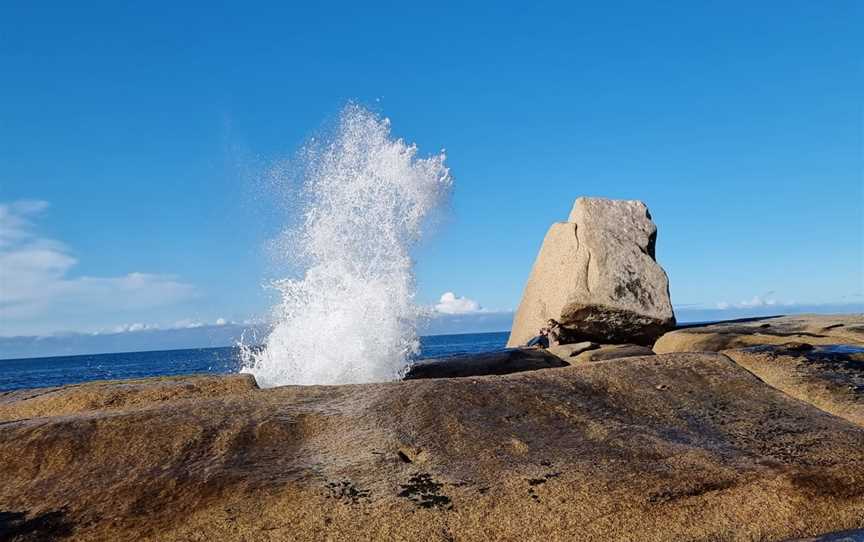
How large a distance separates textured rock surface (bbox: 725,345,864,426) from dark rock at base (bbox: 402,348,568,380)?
3.65 m

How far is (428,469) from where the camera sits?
6242mm

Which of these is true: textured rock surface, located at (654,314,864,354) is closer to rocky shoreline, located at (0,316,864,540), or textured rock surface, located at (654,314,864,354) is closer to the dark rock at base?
the dark rock at base

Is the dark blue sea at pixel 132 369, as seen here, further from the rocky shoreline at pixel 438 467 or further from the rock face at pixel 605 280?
the rocky shoreline at pixel 438 467

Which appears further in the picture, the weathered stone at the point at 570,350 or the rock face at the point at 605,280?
the rock face at the point at 605,280

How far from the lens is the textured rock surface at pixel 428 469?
220 inches

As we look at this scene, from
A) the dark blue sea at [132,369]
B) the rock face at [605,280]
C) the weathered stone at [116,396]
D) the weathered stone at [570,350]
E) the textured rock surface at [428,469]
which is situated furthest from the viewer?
the dark blue sea at [132,369]

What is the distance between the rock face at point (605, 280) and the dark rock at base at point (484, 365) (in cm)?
437

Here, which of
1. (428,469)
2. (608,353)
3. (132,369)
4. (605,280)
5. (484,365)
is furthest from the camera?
(132,369)

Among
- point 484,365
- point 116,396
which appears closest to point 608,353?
point 484,365

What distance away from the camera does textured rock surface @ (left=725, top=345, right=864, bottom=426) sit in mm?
9125

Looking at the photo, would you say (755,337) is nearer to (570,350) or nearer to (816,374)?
(570,350)

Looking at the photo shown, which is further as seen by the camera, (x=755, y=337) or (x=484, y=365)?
(x=755, y=337)

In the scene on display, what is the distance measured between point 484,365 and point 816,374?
17.8 feet

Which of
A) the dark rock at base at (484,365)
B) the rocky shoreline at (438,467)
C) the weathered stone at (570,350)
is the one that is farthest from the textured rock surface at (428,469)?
the weathered stone at (570,350)
